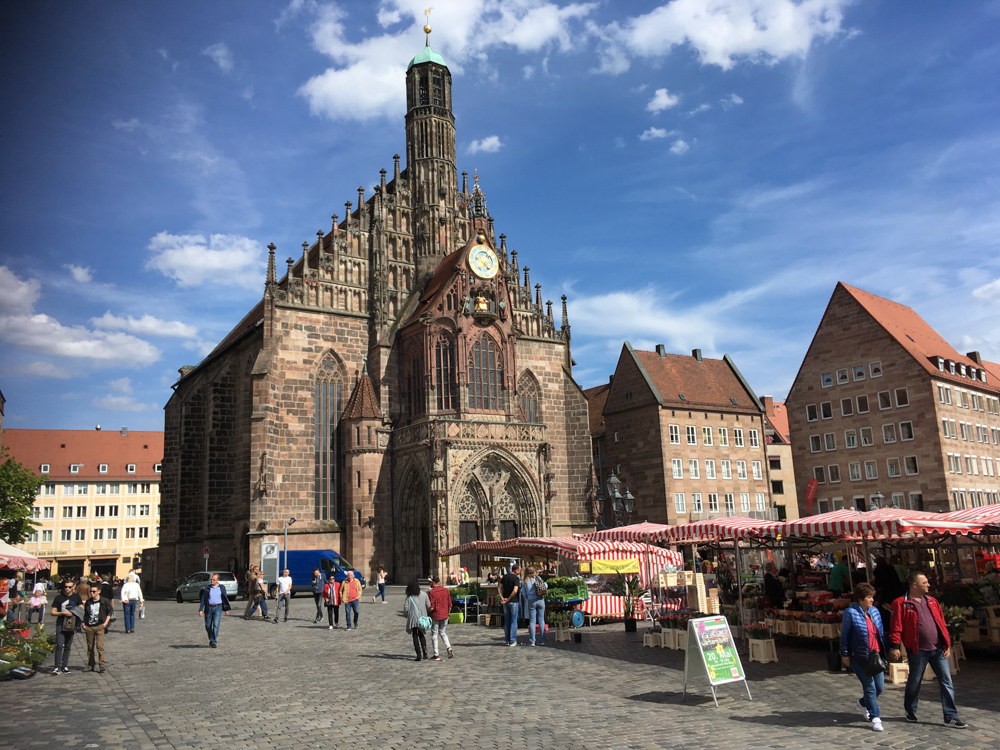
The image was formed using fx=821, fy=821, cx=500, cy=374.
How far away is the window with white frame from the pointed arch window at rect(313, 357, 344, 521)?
20826mm

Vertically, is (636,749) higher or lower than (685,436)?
lower

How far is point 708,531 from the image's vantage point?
16.8 m

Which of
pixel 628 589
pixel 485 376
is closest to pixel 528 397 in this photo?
pixel 485 376

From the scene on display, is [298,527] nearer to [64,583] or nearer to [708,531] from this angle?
[64,583]

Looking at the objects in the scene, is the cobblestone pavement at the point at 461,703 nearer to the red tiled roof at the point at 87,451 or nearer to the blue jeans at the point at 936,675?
the blue jeans at the point at 936,675

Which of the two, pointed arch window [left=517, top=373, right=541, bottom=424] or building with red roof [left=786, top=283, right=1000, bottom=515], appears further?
building with red roof [left=786, top=283, right=1000, bottom=515]

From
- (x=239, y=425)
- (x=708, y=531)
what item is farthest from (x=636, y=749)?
(x=239, y=425)

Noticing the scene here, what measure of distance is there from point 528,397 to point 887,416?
23.0 metres

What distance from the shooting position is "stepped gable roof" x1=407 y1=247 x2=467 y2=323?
3972 cm

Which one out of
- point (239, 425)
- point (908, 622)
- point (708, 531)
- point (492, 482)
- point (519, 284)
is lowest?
point (908, 622)

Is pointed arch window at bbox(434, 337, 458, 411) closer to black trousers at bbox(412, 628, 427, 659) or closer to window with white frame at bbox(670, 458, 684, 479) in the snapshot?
window with white frame at bbox(670, 458, 684, 479)

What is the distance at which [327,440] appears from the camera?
128 ft

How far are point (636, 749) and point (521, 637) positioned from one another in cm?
1098

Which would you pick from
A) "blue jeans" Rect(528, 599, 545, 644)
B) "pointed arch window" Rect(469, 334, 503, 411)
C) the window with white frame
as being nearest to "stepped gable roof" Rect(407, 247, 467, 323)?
"pointed arch window" Rect(469, 334, 503, 411)
